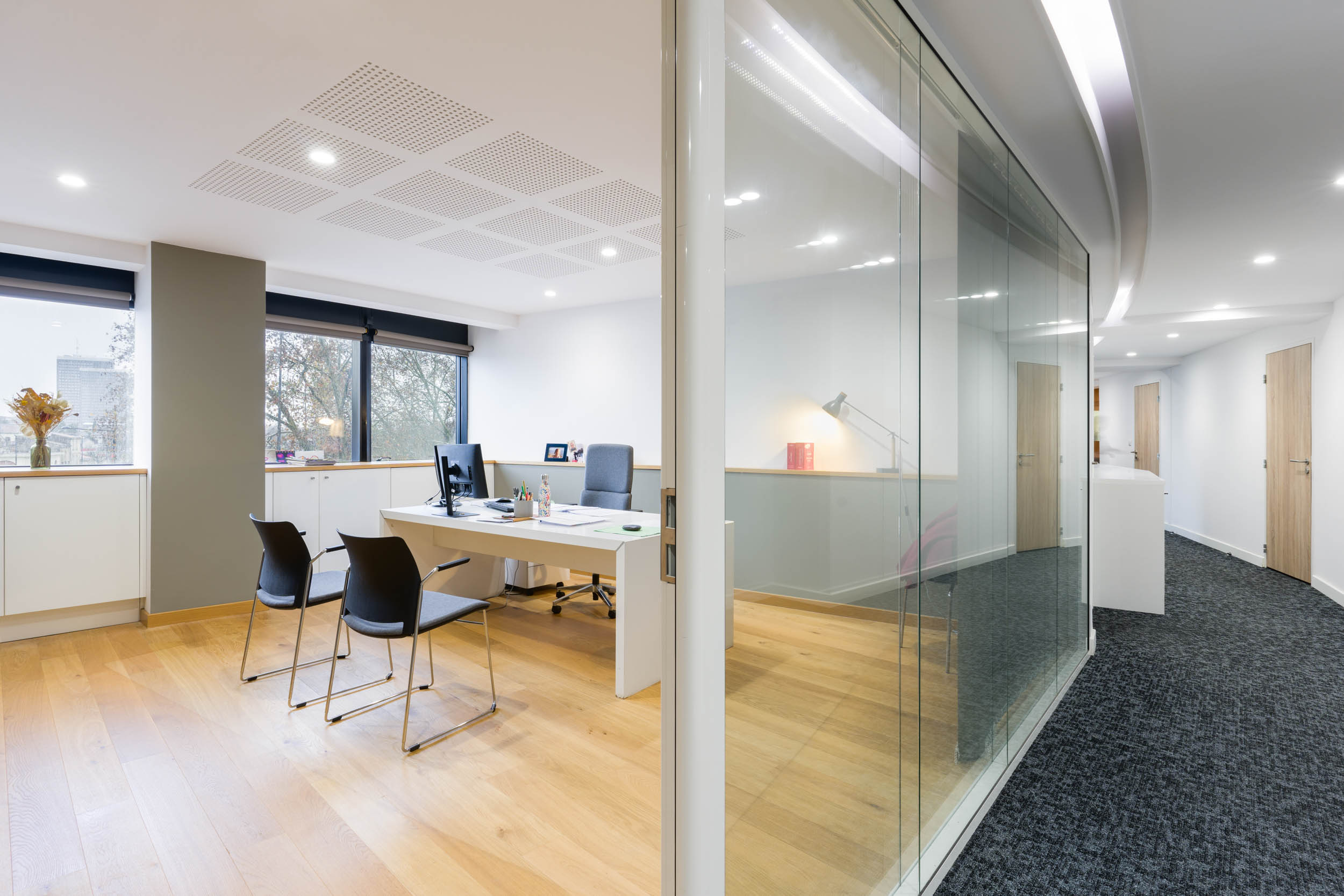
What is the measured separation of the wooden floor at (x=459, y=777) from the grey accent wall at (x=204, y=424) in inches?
39.7

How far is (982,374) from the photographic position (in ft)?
7.14

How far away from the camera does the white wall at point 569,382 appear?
6.10 m

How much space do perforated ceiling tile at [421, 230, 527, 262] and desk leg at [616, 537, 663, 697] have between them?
247 centimetres

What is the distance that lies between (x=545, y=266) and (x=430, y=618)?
3.17m

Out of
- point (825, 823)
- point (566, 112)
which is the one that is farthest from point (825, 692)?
point (566, 112)

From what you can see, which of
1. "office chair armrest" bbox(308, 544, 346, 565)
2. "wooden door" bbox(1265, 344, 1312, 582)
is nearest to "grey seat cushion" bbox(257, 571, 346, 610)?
"office chair armrest" bbox(308, 544, 346, 565)

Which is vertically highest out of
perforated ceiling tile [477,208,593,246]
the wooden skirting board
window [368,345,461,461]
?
perforated ceiling tile [477,208,593,246]

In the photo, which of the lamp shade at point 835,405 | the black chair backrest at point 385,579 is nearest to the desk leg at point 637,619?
the black chair backrest at point 385,579

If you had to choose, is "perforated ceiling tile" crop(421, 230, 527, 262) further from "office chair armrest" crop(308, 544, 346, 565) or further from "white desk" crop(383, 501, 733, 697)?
"office chair armrest" crop(308, 544, 346, 565)

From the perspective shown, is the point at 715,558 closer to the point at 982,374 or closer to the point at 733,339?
the point at 733,339

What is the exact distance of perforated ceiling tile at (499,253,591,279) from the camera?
188 inches

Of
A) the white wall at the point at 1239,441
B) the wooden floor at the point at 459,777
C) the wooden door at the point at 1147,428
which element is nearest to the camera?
the wooden floor at the point at 459,777

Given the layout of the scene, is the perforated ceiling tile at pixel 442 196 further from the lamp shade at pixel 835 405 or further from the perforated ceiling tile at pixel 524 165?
the lamp shade at pixel 835 405

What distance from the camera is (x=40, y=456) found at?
4164 mm
